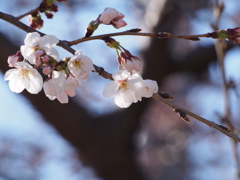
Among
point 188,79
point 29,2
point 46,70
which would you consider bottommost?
point 46,70

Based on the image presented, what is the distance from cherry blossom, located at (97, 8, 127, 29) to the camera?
99 centimetres

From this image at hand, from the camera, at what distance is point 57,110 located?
3322 millimetres

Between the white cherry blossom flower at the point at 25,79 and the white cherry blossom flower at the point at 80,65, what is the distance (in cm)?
12

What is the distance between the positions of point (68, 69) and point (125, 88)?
0.18 meters

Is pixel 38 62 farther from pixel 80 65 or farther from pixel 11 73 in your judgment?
pixel 11 73

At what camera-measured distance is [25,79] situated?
1043mm

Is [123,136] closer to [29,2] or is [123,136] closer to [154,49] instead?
[154,49]

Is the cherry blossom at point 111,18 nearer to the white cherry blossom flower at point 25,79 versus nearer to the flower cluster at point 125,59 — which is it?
the flower cluster at point 125,59

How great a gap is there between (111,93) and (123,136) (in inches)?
109

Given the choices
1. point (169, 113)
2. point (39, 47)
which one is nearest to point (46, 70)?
point (39, 47)

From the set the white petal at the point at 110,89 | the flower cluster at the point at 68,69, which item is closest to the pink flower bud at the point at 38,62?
the flower cluster at the point at 68,69

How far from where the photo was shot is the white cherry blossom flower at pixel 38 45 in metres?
0.92

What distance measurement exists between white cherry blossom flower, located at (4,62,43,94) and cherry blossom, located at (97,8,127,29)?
21 centimetres

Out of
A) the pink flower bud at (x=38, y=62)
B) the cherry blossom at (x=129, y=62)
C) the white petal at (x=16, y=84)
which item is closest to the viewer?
the pink flower bud at (x=38, y=62)
